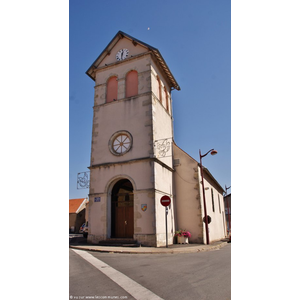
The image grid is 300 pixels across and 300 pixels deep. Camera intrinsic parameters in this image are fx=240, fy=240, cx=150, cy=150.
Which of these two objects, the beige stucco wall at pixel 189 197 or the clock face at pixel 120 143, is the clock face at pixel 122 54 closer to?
the clock face at pixel 120 143

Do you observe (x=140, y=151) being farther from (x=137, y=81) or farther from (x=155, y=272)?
(x=155, y=272)

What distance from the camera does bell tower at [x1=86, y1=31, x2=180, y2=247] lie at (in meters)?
13.3

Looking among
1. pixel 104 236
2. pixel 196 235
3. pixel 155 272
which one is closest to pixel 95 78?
pixel 104 236

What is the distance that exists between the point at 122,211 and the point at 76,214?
27.6 metres

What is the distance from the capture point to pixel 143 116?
1516cm

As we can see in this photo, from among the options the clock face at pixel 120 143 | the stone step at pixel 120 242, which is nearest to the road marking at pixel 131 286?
the stone step at pixel 120 242

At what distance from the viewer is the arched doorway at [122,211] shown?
46.2 ft

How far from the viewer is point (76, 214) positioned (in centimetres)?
3919

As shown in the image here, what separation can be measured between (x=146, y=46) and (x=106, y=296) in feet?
52.7

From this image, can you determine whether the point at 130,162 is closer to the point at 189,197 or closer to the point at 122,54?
the point at 189,197

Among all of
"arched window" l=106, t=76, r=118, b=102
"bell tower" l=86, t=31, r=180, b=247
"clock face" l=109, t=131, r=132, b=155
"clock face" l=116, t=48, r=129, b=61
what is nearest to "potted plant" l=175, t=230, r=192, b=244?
"bell tower" l=86, t=31, r=180, b=247

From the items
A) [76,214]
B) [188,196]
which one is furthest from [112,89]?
[76,214]
